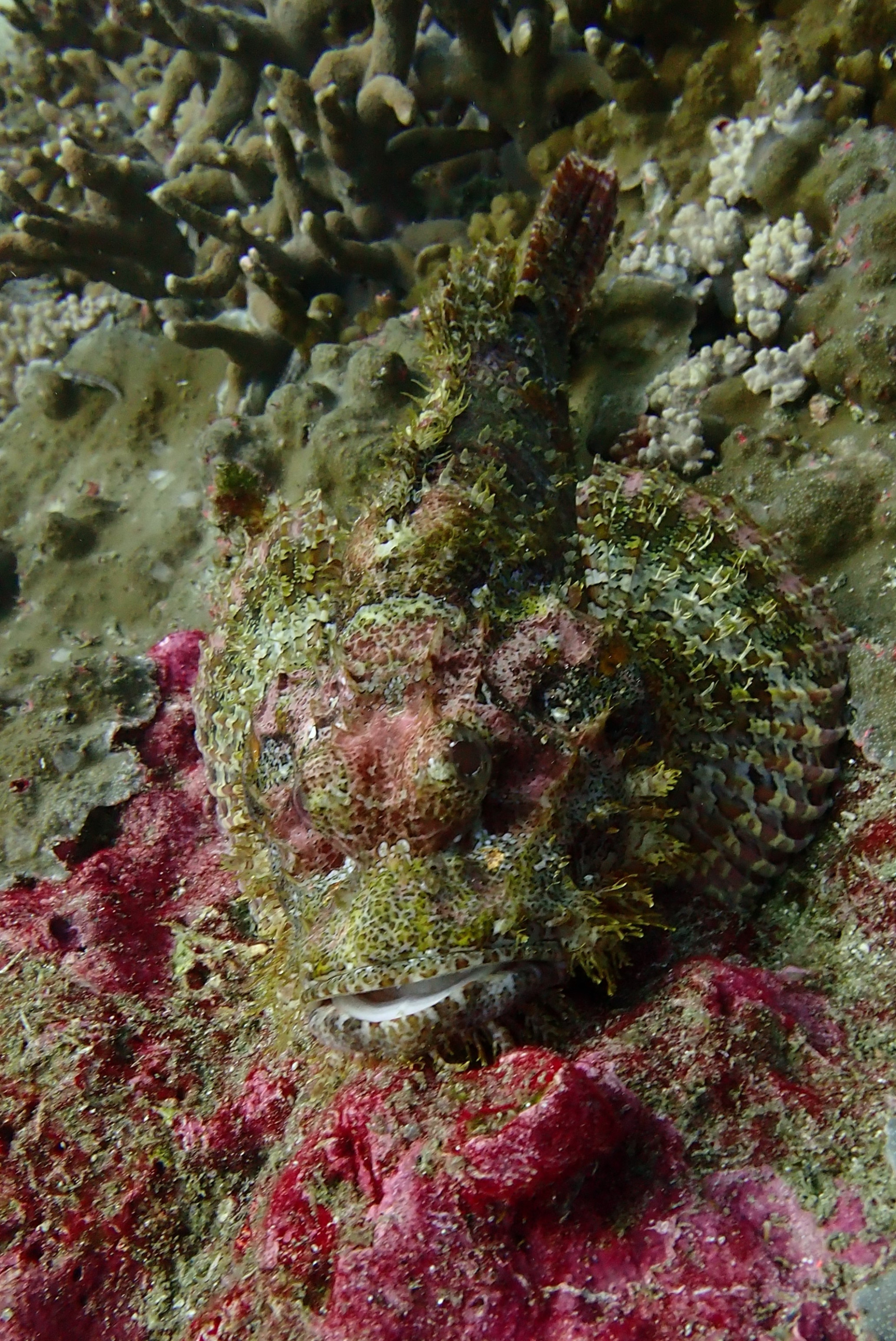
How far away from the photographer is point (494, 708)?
2506 millimetres

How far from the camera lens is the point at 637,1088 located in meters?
2.10

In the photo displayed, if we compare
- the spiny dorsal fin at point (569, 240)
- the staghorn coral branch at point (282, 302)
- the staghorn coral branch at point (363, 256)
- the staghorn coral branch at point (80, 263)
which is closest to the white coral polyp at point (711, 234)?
the spiny dorsal fin at point (569, 240)

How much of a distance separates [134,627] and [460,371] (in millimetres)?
2627

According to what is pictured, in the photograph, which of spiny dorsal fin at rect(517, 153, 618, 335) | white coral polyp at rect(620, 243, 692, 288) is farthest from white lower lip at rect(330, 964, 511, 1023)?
white coral polyp at rect(620, 243, 692, 288)

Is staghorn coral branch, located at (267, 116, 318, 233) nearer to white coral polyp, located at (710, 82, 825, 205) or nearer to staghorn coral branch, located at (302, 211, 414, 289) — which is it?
staghorn coral branch, located at (302, 211, 414, 289)

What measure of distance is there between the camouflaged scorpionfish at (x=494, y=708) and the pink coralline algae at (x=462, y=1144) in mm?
222

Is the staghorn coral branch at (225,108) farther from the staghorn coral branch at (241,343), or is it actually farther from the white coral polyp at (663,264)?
the white coral polyp at (663,264)

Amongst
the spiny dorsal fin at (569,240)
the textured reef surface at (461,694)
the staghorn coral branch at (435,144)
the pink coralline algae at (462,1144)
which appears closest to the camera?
the pink coralline algae at (462,1144)

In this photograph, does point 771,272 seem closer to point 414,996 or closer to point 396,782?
point 396,782

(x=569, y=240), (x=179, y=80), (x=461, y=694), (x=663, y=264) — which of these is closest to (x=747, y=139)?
(x=663, y=264)

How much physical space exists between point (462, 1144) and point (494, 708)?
113 cm

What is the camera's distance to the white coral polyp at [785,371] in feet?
13.5

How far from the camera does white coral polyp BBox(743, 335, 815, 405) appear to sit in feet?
13.5

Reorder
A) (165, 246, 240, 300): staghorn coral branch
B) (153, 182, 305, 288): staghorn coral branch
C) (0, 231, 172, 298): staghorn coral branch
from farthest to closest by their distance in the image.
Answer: (0, 231, 172, 298): staghorn coral branch, (165, 246, 240, 300): staghorn coral branch, (153, 182, 305, 288): staghorn coral branch
